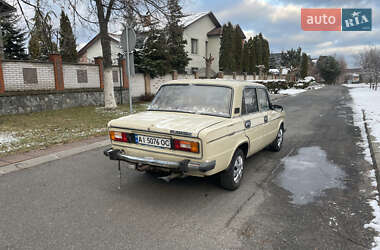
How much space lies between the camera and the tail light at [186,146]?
341cm

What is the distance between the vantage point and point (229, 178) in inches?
159

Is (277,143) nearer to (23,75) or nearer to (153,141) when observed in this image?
(153,141)

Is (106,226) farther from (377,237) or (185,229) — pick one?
(377,237)

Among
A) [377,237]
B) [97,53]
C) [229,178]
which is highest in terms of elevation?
[97,53]

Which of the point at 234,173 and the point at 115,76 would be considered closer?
the point at 234,173

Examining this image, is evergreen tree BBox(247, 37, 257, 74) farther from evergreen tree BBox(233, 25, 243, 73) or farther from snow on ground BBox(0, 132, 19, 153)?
snow on ground BBox(0, 132, 19, 153)

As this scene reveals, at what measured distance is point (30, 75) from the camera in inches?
470

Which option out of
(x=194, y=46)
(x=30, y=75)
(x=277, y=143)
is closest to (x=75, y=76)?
(x=30, y=75)

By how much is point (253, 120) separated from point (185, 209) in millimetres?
1927

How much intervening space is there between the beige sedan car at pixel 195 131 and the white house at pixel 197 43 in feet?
87.1

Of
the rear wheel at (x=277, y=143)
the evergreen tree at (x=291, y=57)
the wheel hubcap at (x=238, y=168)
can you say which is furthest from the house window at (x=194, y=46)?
the evergreen tree at (x=291, y=57)

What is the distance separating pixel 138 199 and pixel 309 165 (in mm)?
3478

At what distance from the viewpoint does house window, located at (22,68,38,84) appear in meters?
11.8

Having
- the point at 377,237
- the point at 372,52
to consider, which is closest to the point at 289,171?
the point at 377,237
